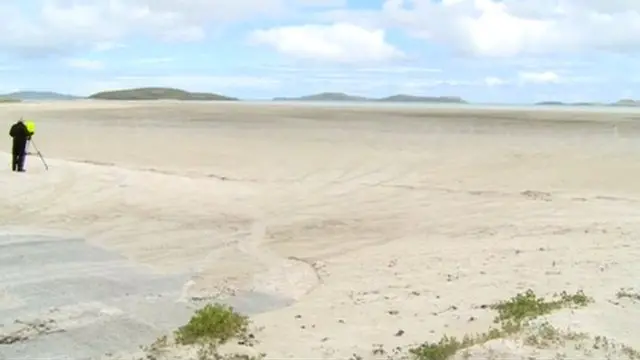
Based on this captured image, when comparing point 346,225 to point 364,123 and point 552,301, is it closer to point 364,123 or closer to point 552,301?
point 552,301

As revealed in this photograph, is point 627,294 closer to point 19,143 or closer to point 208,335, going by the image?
point 208,335

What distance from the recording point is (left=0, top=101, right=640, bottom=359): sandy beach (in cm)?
786

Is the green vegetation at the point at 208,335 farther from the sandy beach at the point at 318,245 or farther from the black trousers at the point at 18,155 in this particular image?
the black trousers at the point at 18,155

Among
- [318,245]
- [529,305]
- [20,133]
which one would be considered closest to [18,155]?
[20,133]

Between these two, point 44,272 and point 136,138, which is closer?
point 44,272

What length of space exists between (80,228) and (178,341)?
283 inches

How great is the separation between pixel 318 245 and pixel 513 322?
18.9 feet

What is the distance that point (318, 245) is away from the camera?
1274cm

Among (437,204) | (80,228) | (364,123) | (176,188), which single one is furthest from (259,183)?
(364,123)

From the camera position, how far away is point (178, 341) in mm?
7188

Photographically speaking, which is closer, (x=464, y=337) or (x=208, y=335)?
(x=464, y=337)

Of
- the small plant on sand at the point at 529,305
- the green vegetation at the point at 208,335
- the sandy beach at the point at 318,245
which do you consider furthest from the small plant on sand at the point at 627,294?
the green vegetation at the point at 208,335

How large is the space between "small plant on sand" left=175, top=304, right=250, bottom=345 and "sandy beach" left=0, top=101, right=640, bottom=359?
11.6 inches

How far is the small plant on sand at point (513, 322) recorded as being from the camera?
21.5 ft
